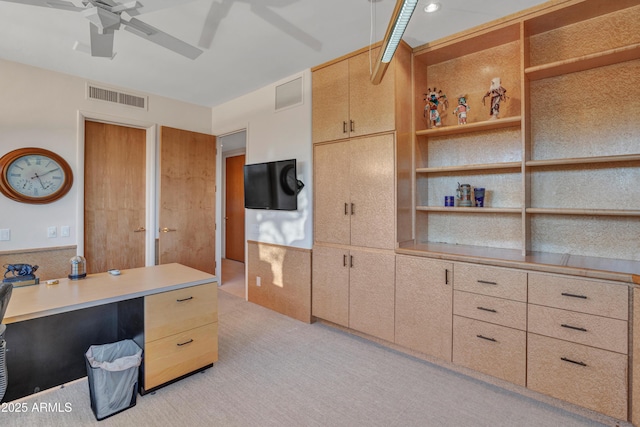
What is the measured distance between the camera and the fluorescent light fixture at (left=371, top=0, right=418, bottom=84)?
1.39 metres

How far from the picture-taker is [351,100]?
298 centimetres

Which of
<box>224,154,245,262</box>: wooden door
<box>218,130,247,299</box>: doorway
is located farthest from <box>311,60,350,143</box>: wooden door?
<box>224,154,245,262</box>: wooden door

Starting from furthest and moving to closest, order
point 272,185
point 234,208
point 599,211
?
point 234,208, point 272,185, point 599,211

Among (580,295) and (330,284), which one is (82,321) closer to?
(330,284)

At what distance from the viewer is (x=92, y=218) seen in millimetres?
3682

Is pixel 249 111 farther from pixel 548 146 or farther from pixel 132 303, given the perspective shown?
pixel 548 146

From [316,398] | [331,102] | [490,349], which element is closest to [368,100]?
[331,102]

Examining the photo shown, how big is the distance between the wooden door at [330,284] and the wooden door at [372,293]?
7 cm

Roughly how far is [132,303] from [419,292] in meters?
2.15

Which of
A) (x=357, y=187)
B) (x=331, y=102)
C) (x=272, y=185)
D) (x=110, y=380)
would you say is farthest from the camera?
(x=272, y=185)

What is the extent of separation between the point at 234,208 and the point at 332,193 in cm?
439

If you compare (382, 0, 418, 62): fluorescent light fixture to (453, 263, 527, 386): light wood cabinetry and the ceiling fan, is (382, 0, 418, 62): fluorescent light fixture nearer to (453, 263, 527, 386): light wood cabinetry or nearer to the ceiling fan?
the ceiling fan

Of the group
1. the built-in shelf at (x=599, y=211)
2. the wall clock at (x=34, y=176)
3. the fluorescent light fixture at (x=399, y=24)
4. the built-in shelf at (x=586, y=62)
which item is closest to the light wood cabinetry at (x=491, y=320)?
the built-in shelf at (x=599, y=211)

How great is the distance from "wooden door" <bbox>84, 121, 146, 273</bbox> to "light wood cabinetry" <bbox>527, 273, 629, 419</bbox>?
4286 mm
